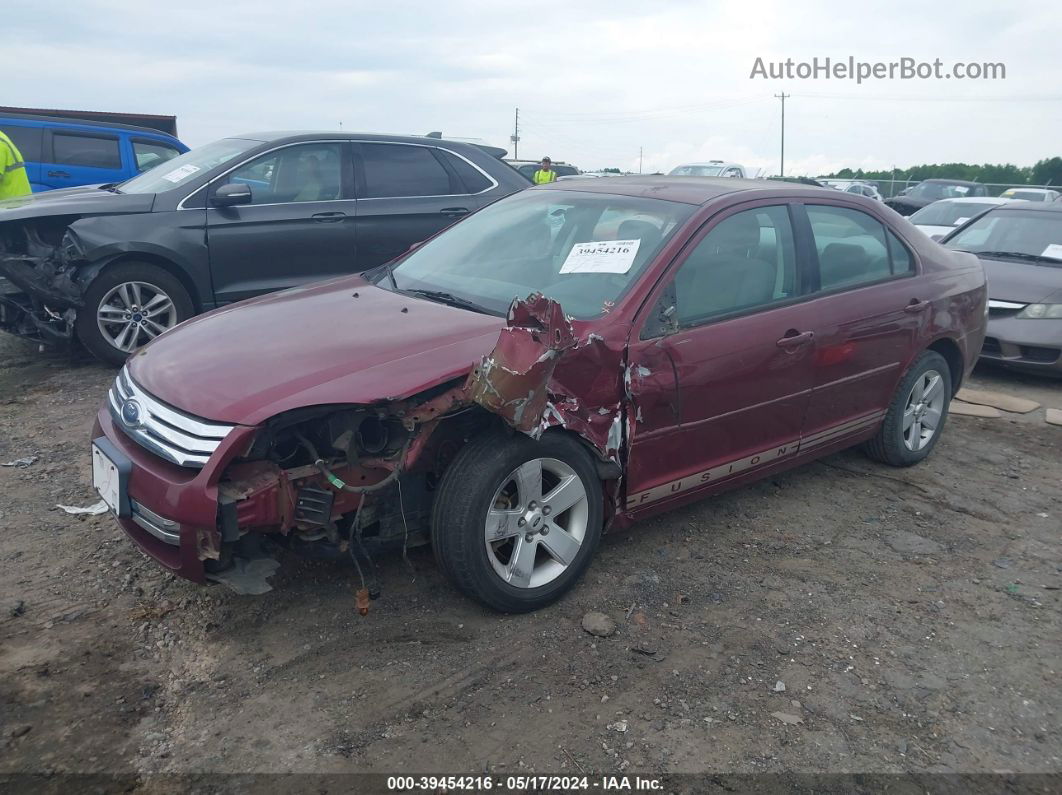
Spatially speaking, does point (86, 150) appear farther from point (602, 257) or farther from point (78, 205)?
point (602, 257)

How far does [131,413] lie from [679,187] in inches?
103

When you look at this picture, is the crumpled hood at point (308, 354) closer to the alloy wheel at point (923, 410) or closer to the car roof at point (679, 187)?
the car roof at point (679, 187)

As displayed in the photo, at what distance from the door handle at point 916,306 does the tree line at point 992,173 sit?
115 ft

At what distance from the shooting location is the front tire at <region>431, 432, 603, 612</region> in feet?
9.88

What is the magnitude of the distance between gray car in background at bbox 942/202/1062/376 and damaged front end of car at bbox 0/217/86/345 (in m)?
6.80

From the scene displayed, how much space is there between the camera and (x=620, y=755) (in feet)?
8.48

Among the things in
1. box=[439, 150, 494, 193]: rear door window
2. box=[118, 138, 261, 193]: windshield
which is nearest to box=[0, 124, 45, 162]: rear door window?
box=[118, 138, 261, 193]: windshield

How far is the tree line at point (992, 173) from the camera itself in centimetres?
3766

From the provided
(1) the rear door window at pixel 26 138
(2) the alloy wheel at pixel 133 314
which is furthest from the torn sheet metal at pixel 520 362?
(1) the rear door window at pixel 26 138

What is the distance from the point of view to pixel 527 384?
2.88m

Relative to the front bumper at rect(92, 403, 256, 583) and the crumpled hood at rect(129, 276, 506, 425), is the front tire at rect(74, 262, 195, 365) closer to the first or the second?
the crumpled hood at rect(129, 276, 506, 425)

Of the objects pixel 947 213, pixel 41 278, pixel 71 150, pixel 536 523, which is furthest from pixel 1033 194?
pixel 536 523

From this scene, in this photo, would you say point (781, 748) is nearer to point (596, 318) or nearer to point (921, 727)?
point (921, 727)

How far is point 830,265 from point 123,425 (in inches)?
127
